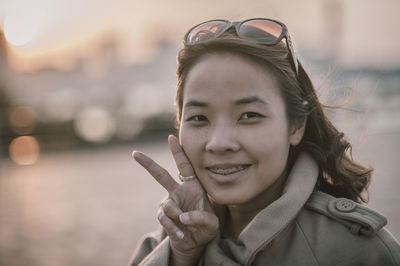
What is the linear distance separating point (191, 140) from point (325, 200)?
2.48 feet

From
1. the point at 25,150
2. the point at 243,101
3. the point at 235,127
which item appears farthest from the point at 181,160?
the point at 25,150

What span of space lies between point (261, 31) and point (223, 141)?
666 millimetres

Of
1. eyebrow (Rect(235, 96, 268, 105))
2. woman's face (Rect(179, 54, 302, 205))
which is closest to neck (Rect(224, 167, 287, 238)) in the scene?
woman's face (Rect(179, 54, 302, 205))

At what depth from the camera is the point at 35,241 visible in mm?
6207

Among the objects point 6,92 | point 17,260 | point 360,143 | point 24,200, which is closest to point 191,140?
point 360,143

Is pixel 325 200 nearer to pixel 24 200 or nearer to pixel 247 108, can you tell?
pixel 247 108

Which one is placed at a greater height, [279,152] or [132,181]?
[279,152]

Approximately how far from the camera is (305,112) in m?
2.46

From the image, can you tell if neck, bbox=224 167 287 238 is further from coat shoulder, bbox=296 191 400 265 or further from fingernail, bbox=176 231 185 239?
fingernail, bbox=176 231 185 239

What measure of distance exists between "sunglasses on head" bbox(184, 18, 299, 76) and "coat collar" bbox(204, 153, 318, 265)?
660mm

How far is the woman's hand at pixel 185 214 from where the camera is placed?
2.22 m

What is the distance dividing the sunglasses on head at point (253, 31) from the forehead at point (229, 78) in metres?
0.14

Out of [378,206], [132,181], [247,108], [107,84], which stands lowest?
[107,84]

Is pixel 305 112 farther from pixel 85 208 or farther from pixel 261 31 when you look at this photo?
pixel 85 208
